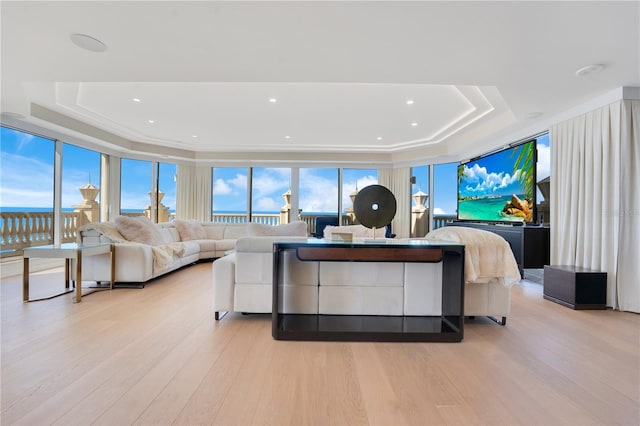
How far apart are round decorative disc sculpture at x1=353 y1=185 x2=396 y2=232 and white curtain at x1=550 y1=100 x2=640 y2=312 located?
98.5 inches

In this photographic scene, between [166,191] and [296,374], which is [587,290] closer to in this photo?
[296,374]

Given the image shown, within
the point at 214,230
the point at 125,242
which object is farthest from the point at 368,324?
the point at 214,230

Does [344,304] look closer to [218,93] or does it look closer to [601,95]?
[218,93]

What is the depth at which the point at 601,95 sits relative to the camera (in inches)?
127

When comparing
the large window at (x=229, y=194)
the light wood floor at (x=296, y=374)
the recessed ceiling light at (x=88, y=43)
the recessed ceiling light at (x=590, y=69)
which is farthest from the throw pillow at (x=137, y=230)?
the recessed ceiling light at (x=590, y=69)

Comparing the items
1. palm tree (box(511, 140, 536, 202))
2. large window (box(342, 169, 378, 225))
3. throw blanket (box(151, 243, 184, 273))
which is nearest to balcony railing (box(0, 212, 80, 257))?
throw blanket (box(151, 243, 184, 273))

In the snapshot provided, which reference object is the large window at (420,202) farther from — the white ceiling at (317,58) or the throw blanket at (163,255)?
the throw blanket at (163,255)

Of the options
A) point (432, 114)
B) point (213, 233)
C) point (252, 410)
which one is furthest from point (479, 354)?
point (213, 233)

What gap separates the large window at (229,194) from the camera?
25.9 feet

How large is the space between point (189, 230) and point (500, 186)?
5.60 meters

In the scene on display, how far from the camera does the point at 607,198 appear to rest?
3.18 meters

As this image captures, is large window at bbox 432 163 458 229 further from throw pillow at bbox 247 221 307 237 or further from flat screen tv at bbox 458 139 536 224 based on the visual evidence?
throw pillow at bbox 247 221 307 237

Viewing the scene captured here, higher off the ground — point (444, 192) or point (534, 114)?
point (534, 114)

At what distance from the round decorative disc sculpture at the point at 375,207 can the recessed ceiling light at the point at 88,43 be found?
2349 millimetres
